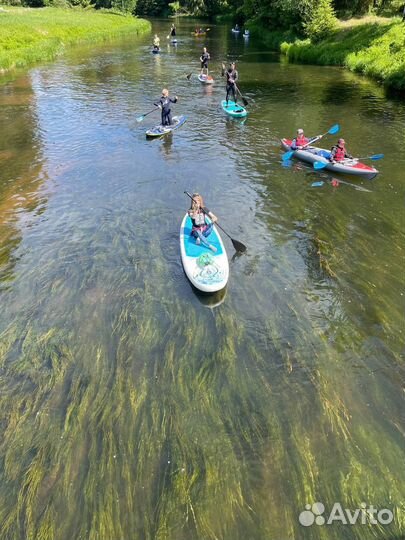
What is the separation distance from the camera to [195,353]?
A: 32.7ft

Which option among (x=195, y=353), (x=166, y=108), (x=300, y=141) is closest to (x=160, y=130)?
(x=166, y=108)

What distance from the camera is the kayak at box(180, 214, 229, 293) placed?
1153 centimetres

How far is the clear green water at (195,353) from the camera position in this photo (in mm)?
7117

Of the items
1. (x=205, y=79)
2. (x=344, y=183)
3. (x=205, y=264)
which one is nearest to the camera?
(x=205, y=264)

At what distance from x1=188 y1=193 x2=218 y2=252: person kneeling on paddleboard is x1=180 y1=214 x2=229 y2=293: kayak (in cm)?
15

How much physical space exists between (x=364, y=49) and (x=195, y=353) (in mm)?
39418

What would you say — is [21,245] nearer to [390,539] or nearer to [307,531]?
[307,531]

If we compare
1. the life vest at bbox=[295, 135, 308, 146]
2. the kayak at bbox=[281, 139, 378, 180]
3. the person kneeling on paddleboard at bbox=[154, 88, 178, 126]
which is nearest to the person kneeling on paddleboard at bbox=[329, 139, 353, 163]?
the kayak at bbox=[281, 139, 378, 180]

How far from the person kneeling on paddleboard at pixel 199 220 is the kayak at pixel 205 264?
0.15 meters

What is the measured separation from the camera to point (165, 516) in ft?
22.5

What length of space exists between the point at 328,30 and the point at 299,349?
47173mm

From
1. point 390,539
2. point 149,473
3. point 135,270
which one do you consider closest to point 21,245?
point 135,270

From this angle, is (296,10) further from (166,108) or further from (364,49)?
(166,108)

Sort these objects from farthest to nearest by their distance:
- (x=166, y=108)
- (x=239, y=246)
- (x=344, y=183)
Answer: (x=166, y=108) → (x=344, y=183) → (x=239, y=246)
